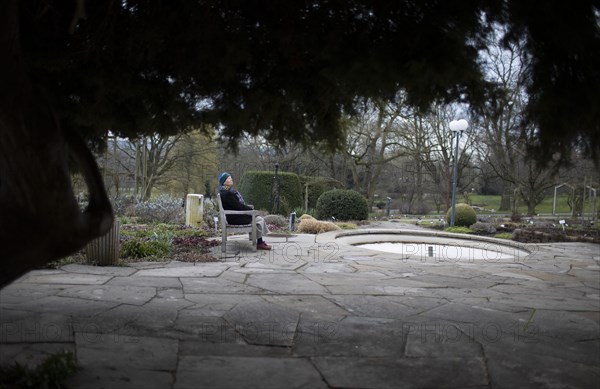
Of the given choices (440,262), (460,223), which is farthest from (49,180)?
(460,223)

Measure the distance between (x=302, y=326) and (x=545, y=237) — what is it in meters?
10.3

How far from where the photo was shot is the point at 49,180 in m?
2.08

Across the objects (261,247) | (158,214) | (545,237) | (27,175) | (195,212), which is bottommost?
(545,237)

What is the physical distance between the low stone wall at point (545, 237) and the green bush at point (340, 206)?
5.70 metres

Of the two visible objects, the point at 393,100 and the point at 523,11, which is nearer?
the point at 523,11

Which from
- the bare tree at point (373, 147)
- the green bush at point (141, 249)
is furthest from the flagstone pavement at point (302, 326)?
the bare tree at point (373, 147)

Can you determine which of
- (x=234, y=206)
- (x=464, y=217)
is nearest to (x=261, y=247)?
(x=234, y=206)

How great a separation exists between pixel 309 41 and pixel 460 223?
14778mm

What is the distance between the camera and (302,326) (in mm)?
3371

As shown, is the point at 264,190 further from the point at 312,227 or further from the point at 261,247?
the point at 261,247

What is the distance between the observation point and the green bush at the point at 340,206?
1639 centimetres

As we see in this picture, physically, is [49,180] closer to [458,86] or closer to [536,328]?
[458,86]

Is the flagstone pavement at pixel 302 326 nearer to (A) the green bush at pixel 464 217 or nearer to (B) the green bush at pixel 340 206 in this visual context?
(A) the green bush at pixel 464 217

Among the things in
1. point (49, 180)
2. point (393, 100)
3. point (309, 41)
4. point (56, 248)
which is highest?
point (309, 41)
